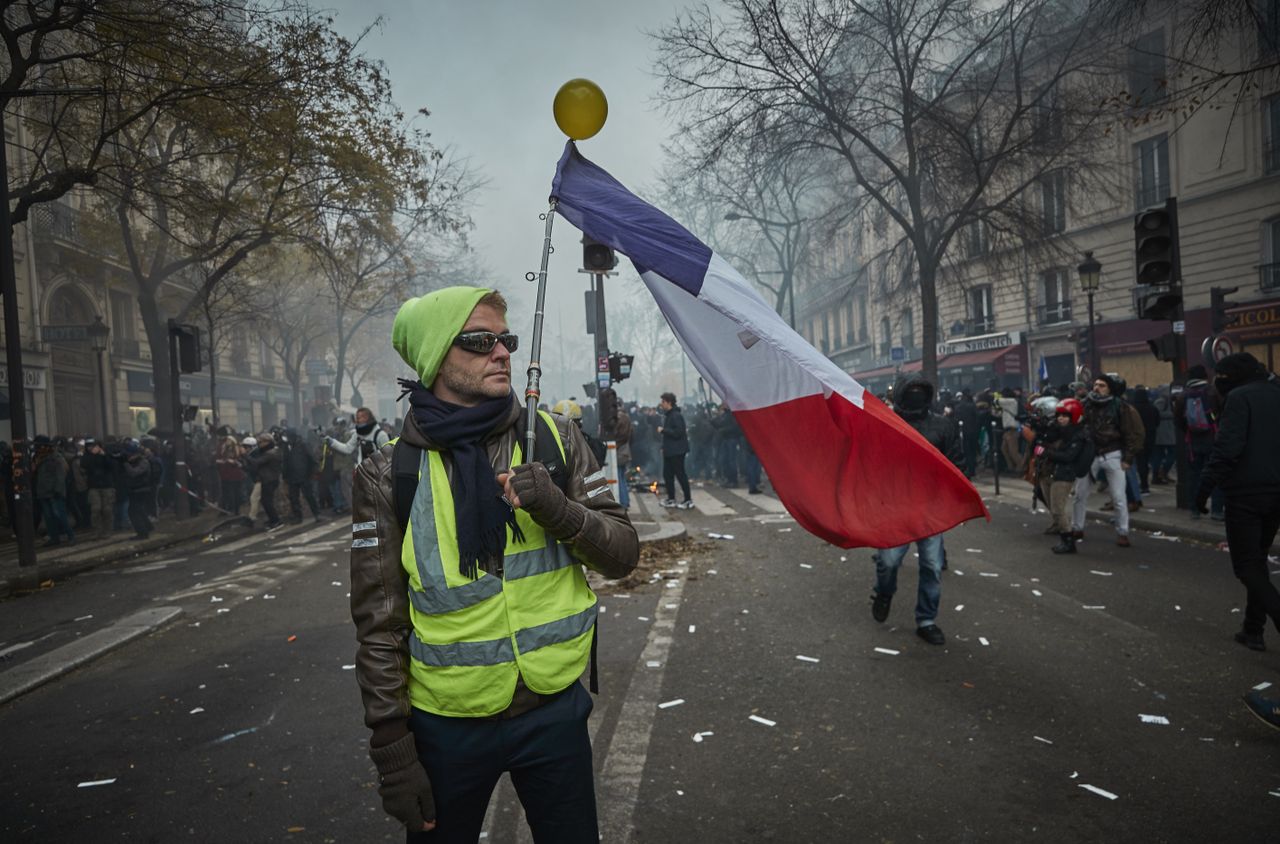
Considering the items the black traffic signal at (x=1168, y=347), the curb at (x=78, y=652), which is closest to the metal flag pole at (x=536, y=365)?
the curb at (x=78, y=652)

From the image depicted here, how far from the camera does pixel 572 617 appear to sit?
208 cm

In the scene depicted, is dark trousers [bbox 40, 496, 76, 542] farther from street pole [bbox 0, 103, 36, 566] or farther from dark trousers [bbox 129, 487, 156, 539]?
street pole [bbox 0, 103, 36, 566]

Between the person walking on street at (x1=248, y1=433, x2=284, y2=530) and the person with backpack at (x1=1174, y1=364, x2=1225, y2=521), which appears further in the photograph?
the person walking on street at (x1=248, y1=433, x2=284, y2=530)

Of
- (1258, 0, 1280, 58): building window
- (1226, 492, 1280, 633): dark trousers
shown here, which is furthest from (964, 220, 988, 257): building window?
(1226, 492, 1280, 633): dark trousers

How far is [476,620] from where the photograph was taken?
199 centimetres

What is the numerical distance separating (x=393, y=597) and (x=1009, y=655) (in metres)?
4.76

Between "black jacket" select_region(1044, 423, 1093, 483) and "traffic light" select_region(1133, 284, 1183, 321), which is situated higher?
"traffic light" select_region(1133, 284, 1183, 321)

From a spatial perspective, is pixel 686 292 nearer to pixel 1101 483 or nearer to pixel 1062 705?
pixel 1062 705

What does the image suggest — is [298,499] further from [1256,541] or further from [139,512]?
[1256,541]

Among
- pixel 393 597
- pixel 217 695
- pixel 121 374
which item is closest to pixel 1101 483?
pixel 217 695

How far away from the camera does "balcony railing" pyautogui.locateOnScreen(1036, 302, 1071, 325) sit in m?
30.6

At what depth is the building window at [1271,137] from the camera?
22516mm

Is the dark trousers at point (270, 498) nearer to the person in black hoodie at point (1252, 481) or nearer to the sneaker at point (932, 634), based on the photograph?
the sneaker at point (932, 634)

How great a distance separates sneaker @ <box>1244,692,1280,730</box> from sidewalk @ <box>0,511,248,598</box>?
12.2 meters
